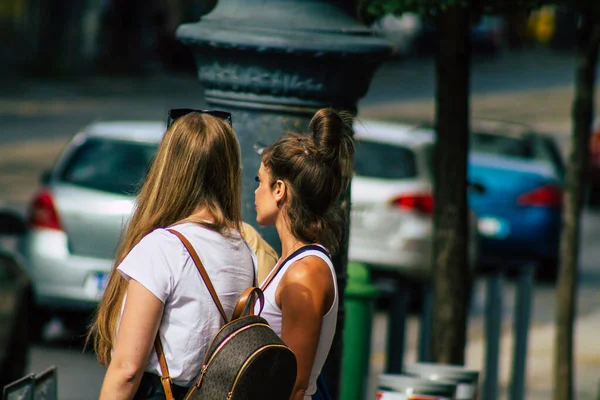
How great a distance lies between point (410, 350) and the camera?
9.20 m

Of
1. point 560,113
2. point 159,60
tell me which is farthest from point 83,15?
point 560,113

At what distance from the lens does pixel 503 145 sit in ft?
44.4

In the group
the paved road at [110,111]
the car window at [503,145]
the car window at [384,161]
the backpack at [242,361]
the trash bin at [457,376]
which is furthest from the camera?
the car window at [503,145]

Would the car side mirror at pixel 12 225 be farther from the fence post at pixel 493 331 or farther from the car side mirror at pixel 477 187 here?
the car side mirror at pixel 477 187

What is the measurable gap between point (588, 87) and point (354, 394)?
255 centimetres

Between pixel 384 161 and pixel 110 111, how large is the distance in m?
Answer: 15.9

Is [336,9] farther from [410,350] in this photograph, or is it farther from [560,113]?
[560,113]

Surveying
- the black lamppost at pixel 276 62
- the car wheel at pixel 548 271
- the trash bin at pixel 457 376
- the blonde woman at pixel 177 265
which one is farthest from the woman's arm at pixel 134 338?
the car wheel at pixel 548 271

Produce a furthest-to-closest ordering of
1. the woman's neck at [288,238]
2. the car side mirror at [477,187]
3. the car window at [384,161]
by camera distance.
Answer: the car side mirror at [477,187] < the car window at [384,161] < the woman's neck at [288,238]

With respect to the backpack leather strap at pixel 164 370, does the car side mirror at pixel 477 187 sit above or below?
above

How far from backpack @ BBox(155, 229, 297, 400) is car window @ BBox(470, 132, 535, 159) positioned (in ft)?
34.8

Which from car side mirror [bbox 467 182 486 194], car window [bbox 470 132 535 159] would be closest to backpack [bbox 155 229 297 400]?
car side mirror [bbox 467 182 486 194]

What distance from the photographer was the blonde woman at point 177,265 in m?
2.79

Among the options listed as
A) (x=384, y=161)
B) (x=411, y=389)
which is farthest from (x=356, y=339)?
(x=384, y=161)
